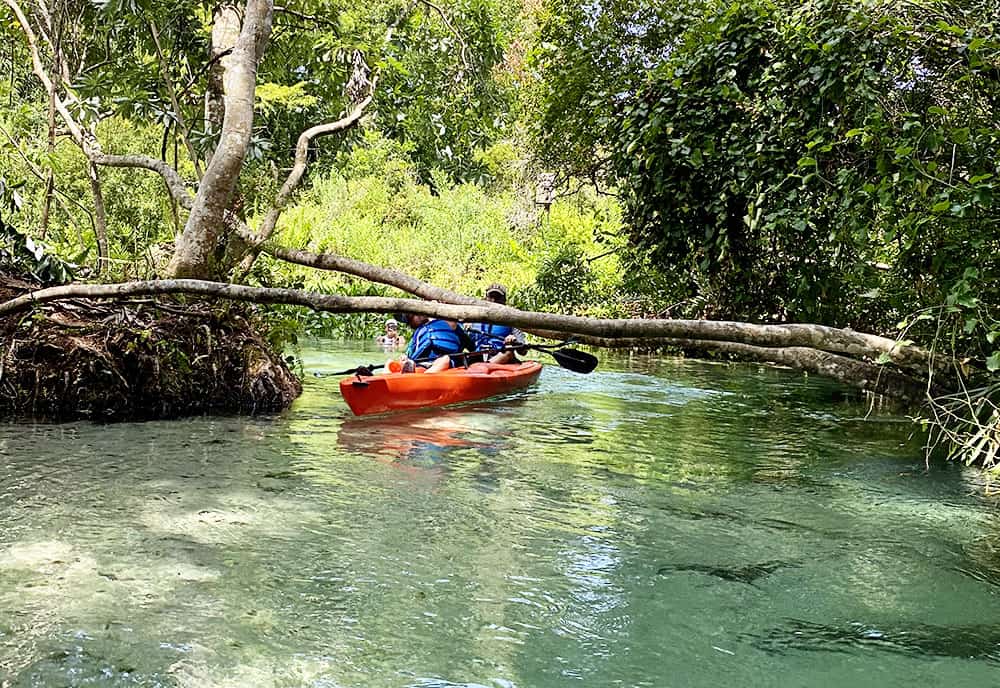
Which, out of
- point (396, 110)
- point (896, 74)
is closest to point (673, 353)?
point (396, 110)

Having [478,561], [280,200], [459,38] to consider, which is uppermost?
[459,38]

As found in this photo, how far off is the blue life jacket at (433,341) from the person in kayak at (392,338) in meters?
5.67

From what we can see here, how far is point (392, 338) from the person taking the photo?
1476cm

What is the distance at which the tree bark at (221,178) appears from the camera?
727cm

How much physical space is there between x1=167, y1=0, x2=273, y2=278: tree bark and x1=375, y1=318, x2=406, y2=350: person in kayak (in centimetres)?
712

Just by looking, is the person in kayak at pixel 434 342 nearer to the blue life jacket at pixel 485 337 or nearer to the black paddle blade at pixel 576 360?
the blue life jacket at pixel 485 337

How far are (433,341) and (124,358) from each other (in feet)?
9.72

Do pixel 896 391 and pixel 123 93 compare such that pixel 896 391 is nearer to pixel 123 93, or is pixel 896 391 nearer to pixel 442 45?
pixel 442 45

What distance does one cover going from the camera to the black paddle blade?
7.53 metres

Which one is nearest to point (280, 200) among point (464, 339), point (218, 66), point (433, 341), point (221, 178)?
point (221, 178)

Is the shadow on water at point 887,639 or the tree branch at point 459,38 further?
the tree branch at point 459,38

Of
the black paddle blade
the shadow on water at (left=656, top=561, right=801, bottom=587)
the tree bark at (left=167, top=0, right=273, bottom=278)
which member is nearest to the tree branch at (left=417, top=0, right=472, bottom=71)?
the tree bark at (left=167, top=0, right=273, bottom=278)

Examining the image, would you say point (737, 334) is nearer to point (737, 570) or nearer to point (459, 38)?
point (737, 570)

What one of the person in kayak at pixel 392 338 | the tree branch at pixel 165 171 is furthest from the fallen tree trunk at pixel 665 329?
the person in kayak at pixel 392 338
